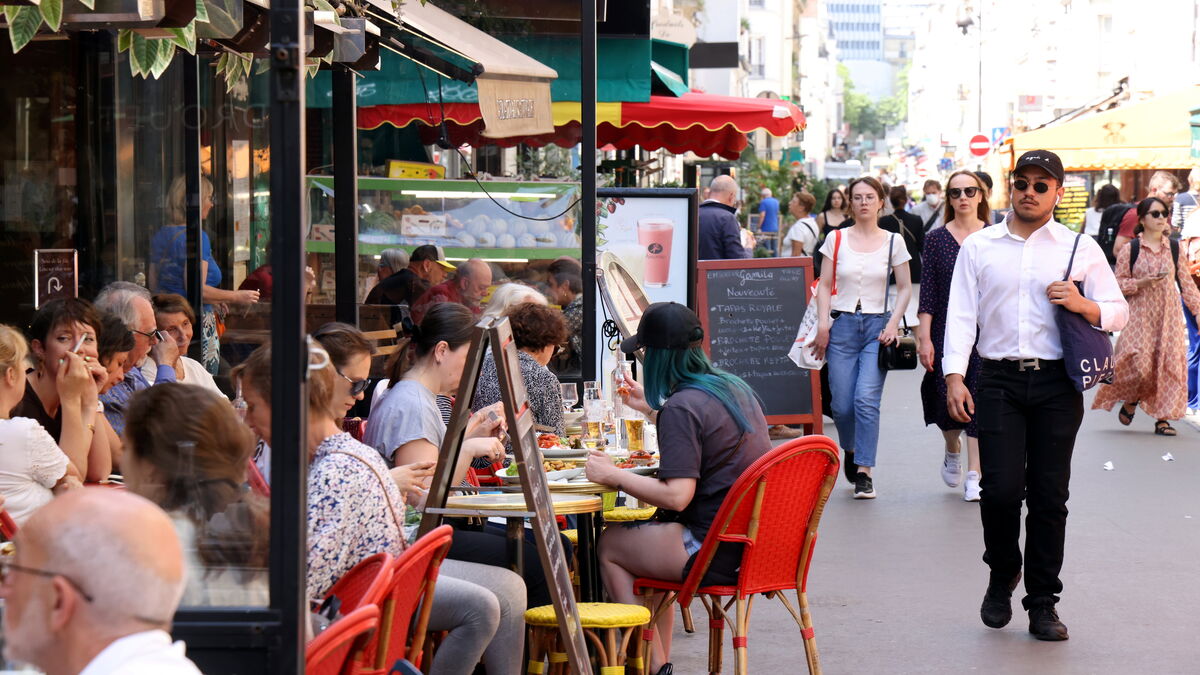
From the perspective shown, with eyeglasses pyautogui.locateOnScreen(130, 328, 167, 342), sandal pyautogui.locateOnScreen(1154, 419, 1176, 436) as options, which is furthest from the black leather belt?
sandal pyautogui.locateOnScreen(1154, 419, 1176, 436)

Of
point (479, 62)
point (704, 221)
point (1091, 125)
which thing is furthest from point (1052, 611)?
point (1091, 125)

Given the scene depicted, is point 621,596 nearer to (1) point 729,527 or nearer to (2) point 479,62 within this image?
(1) point 729,527

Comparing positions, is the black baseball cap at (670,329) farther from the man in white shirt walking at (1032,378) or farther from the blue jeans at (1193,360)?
the blue jeans at (1193,360)

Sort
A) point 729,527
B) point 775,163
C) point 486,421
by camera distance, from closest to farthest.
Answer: point 729,527, point 486,421, point 775,163

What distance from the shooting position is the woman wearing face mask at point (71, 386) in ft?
16.6

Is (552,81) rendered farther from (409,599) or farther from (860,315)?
(409,599)

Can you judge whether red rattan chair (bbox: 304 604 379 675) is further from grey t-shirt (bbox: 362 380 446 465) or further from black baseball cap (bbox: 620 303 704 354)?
black baseball cap (bbox: 620 303 704 354)

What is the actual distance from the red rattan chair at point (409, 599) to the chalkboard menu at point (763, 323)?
725 centimetres

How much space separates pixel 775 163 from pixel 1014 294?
27521 millimetres

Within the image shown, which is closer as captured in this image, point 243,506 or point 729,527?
point 243,506

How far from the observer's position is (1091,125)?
65.2 ft

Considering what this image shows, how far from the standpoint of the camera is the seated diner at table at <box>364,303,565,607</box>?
518cm

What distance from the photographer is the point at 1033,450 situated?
6160mm

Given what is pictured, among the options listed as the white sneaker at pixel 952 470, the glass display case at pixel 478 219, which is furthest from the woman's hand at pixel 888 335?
the glass display case at pixel 478 219
